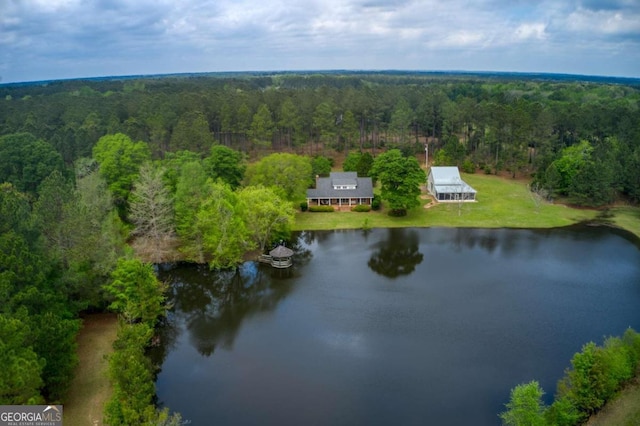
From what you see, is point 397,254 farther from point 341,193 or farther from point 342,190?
point 342,190

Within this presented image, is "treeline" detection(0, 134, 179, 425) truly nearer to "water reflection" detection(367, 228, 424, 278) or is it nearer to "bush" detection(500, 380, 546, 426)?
"bush" detection(500, 380, 546, 426)

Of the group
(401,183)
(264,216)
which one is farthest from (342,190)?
(264,216)

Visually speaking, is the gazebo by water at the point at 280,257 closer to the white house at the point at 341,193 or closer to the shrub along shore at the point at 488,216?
the shrub along shore at the point at 488,216

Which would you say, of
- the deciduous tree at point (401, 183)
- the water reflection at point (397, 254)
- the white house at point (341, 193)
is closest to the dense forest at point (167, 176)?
the deciduous tree at point (401, 183)

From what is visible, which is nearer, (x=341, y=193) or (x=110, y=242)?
(x=110, y=242)

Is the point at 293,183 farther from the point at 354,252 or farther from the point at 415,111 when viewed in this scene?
the point at 415,111
